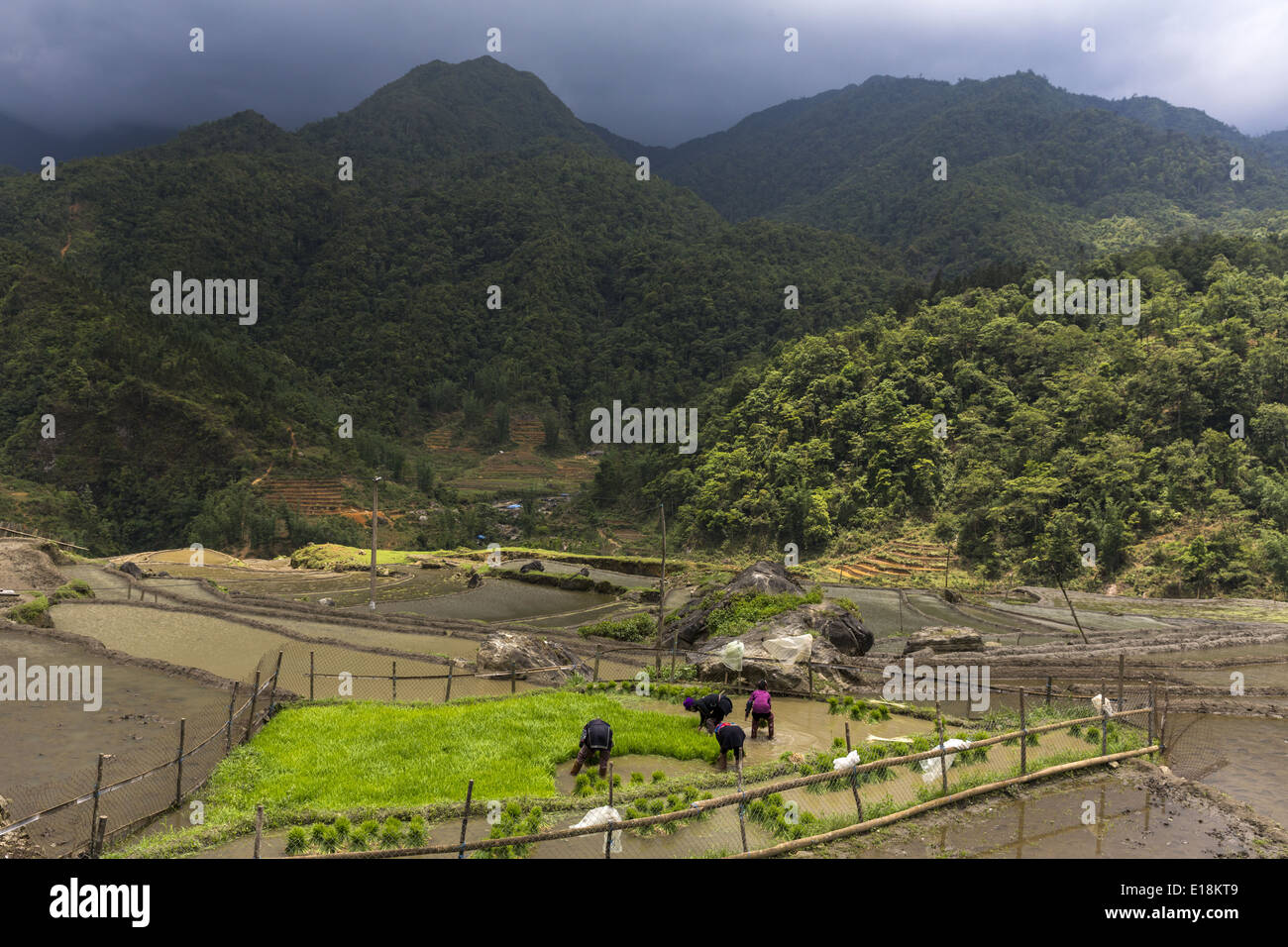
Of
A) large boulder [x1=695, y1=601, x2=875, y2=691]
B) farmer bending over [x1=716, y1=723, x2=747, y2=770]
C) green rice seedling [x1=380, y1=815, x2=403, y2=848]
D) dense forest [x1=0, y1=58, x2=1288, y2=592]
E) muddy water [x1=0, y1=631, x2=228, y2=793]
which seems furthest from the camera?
dense forest [x1=0, y1=58, x2=1288, y2=592]

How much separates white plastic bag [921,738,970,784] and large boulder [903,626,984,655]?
14.3 metres

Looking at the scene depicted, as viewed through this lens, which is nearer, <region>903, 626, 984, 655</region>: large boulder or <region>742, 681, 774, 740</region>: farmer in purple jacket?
<region>742, 681, 774, 740</region>: farmer in purple jacket

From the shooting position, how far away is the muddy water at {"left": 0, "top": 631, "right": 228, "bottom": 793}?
1567 cm

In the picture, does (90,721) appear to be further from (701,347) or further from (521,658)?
(701,347)

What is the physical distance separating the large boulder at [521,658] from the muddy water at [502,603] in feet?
51.5

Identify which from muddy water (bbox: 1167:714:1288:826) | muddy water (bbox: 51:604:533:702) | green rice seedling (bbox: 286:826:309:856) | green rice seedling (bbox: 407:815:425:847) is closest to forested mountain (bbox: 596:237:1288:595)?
muddy water (bbox: 1167:714:1288:826)

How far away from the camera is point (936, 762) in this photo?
47.1 feet

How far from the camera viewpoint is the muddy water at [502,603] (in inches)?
1700

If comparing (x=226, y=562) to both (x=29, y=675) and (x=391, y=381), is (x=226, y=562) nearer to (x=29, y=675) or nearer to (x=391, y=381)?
(x=29, y=675)

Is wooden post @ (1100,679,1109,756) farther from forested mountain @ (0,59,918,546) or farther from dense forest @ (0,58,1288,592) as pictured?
forested mountain @ (0,59,918,546)

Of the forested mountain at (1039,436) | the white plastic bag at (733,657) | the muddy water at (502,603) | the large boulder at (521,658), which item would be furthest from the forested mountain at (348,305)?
the white plastic bag at (733,657)

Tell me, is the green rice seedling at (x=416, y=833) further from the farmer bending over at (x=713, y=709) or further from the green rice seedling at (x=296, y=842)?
the farmer bending over at (x=713, y=709)

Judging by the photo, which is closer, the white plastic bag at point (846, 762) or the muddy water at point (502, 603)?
the white plastic bag at point (846, 762)
